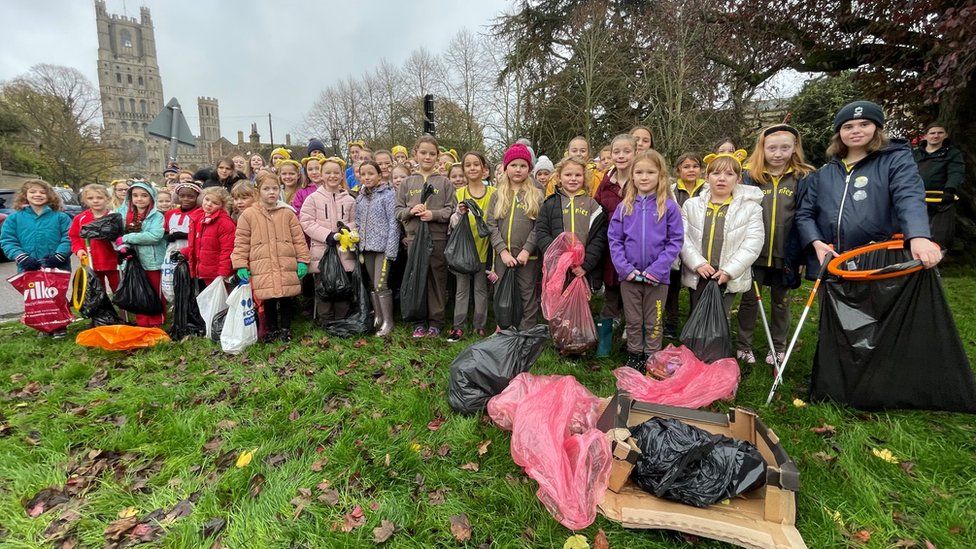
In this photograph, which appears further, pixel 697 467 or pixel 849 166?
pixel 849 166

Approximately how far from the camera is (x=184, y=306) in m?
4.87

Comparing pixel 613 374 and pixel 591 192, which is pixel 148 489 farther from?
pixel 591 192

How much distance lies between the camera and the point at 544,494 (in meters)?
2.21

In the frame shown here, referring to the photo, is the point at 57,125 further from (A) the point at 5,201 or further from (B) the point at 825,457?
(B) the point at 825,457

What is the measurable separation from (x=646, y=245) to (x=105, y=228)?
19.5 feet

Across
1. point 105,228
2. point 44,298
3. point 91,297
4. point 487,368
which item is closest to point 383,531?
point 487,368

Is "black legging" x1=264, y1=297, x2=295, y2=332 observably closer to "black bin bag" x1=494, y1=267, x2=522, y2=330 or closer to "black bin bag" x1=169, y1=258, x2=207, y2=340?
"black bin bag" x1=169, y1=258, x2=207, y2=340

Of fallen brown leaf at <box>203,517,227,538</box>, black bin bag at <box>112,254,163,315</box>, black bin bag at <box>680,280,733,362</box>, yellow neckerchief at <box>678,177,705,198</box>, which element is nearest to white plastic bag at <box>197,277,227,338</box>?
black bin bag at <box>112,254,163,315</box>

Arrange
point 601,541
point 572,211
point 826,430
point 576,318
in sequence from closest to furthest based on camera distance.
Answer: point 601,541 < point 826,430 < point 576,318 < point 572,211

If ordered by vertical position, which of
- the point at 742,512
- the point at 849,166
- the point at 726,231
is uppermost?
the point at 849,166

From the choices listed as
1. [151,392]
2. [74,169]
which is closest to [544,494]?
[151,392]

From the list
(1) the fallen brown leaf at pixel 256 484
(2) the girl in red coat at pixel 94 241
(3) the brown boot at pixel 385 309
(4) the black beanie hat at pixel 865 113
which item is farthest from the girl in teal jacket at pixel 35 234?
(4) the black beanie hat at pixel 865 113

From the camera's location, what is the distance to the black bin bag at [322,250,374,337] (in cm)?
485

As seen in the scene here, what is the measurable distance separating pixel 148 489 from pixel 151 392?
1410mm
